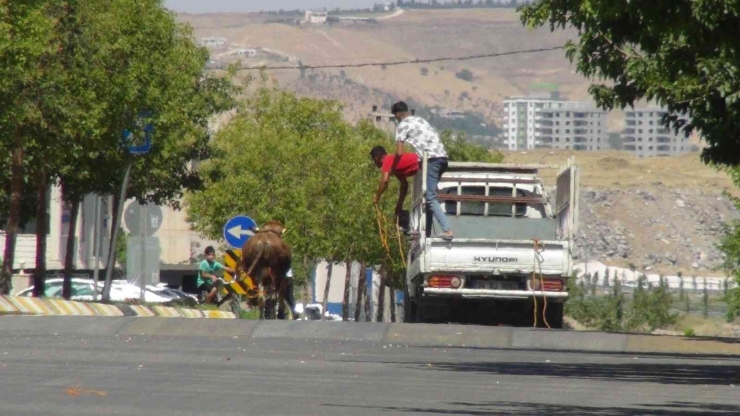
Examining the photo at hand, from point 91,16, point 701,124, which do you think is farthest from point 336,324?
point 91,16

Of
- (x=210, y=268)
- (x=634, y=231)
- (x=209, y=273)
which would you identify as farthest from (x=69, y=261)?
(x=634, y=231)

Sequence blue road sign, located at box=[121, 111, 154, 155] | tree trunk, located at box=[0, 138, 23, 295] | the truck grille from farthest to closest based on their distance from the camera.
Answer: blue road sign, located at box=[121, 111, 154, 155] → tree trunk, located at box=[0, 138, 23, 295] → the truck grille

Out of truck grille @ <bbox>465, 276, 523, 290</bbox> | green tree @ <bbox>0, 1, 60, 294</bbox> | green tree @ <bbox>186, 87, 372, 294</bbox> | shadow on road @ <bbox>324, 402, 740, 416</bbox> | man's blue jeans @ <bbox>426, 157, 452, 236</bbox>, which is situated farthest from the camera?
green tree @ <bbox>186, 87, 372, 294</bbox>

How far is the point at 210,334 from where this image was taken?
16656 millimetres

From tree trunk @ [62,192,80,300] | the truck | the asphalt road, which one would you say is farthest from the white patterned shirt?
tree trunk @ [62,192,80,300]

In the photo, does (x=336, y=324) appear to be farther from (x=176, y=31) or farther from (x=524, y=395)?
(x=176, y=31)

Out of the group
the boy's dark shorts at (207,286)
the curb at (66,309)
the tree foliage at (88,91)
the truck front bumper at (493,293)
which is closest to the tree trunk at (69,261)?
the tree foliage at (88,91)

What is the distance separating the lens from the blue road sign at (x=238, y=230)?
94.2ft

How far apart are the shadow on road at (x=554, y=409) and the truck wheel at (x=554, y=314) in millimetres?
14241

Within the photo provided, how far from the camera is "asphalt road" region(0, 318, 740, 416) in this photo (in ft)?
31.6

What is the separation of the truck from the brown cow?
6.16 feet

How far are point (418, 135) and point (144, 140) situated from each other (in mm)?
10106

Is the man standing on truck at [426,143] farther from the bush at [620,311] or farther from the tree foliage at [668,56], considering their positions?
the bush at [620,311]

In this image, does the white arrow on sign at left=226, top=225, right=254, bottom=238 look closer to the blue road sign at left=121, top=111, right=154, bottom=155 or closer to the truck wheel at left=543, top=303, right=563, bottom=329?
the blue road sign at left=121, top=111, right=154, bottom=155
